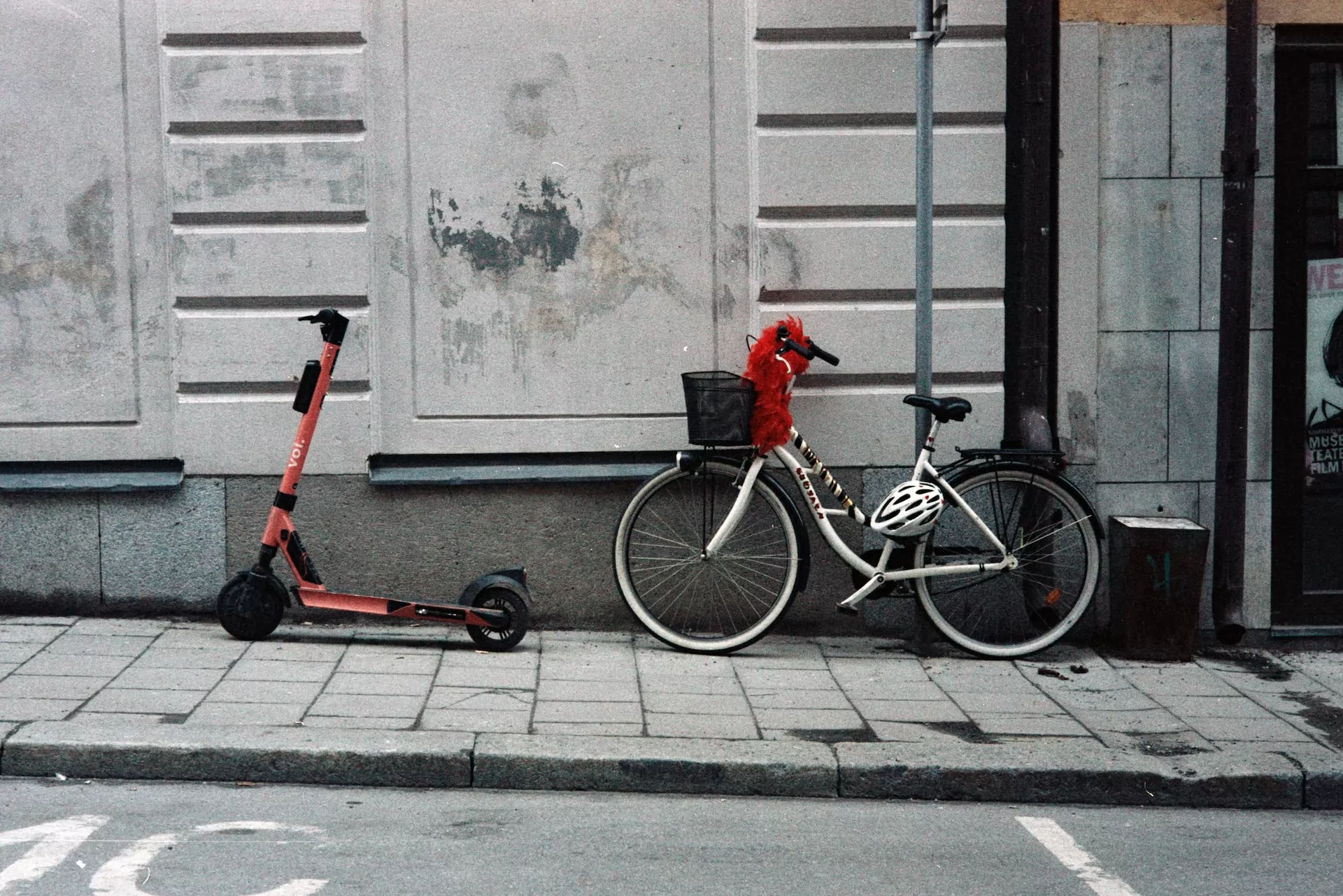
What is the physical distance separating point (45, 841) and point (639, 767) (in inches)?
74.1

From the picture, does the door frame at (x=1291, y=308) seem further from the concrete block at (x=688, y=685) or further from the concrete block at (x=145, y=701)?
the concrete block at (x=145, y=701)

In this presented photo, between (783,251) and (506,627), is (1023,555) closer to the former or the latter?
(783,251)

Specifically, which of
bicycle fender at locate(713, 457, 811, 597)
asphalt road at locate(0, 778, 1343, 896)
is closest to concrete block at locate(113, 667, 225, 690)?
asphalt road at locate(0, 778, 1343, 896)

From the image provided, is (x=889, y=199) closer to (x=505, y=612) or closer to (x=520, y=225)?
(x=520, y=225)

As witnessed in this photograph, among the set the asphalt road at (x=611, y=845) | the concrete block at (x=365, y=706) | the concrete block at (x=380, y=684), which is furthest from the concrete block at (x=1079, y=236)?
the concrete block at (x=365, y=706)

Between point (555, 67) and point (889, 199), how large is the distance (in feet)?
5.65

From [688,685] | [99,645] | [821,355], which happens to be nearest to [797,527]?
[821,355]

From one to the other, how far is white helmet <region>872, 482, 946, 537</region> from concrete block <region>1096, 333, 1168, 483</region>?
3.67 feet

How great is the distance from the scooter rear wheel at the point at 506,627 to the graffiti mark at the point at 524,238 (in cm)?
160

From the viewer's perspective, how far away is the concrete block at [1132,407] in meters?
7.12

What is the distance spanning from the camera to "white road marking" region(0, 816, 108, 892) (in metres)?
3.91

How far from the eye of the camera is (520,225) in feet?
23.1

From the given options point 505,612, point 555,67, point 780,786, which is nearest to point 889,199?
point 555,67

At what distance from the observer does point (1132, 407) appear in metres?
7.14
